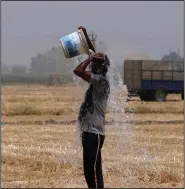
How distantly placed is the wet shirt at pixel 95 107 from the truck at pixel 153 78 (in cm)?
2747

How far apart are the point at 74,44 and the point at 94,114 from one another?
91cm

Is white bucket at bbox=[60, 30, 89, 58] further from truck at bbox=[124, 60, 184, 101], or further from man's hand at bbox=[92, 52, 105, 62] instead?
truck at bbox=[124, 60, 184, 101]

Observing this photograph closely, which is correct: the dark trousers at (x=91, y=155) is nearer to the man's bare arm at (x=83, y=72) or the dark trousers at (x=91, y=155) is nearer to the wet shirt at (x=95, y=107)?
the wet shirt at (x=95, y=107)

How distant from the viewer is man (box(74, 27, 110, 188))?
670 centimetres

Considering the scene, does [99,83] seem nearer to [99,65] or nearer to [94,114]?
[99,65]

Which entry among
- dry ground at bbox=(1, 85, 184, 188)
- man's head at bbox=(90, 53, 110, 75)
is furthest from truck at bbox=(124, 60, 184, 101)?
man's head at bbox=(90, 53, 110, 75)

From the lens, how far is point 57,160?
10117 mm

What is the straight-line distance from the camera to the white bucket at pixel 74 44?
707 centimetres

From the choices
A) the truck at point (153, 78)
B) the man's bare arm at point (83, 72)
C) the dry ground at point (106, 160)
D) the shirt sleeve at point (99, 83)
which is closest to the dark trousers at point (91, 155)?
the shirt sleeve at point (99, 83)

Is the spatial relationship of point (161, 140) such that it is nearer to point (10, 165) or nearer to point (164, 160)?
point (164, 160)

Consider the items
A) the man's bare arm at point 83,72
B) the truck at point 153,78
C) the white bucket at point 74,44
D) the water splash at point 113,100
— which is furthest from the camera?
the truck at point 153,78

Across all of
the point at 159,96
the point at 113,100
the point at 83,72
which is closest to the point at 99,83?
the point at 83,72

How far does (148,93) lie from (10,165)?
2534 centimetres

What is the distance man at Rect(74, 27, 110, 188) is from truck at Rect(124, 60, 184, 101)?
90.1ft
